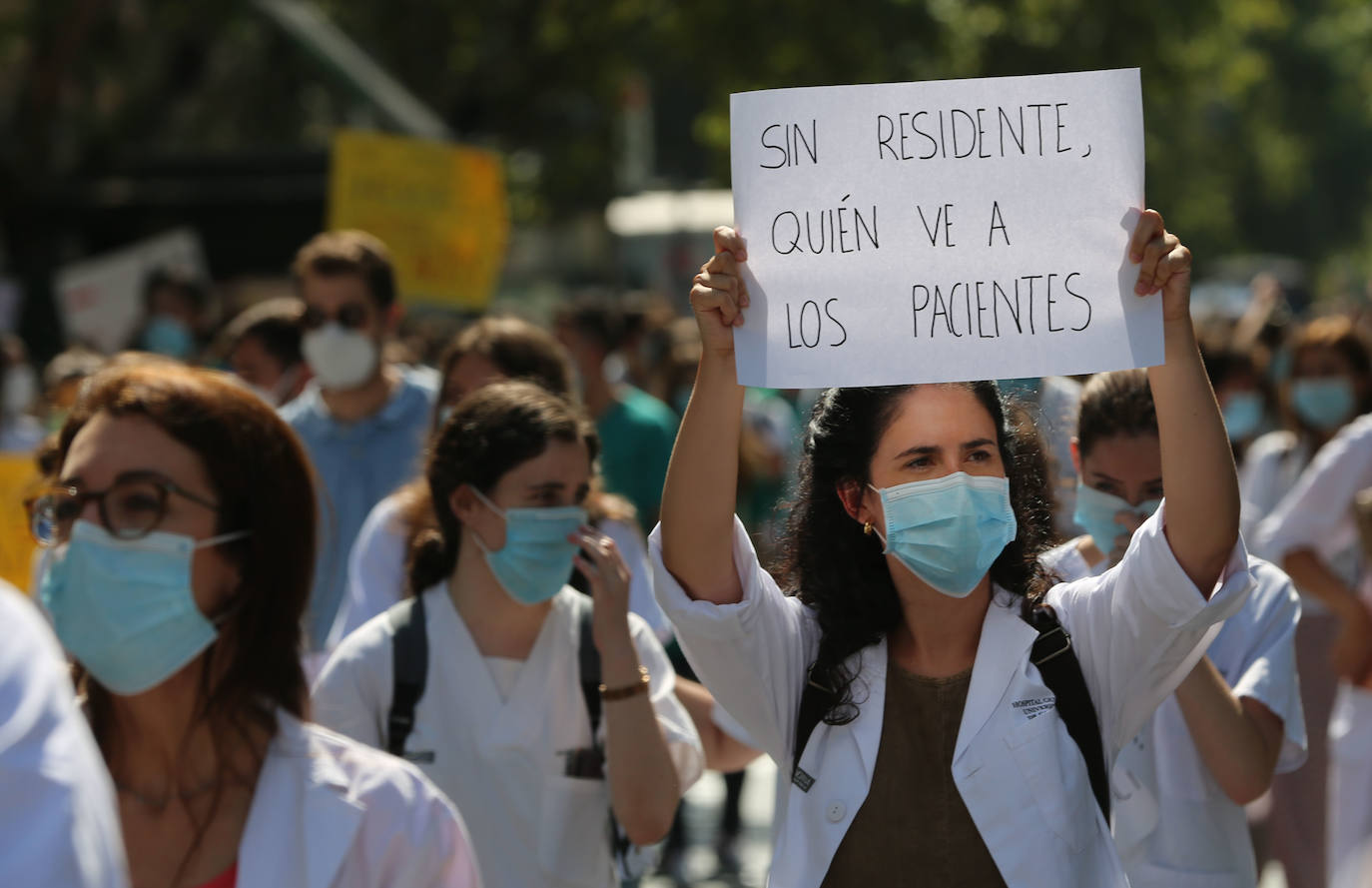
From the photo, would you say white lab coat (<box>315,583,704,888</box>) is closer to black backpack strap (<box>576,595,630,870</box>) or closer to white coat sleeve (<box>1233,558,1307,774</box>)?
black backpack strap (<box>576,595,630,870</box>)

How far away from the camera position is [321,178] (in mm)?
18438

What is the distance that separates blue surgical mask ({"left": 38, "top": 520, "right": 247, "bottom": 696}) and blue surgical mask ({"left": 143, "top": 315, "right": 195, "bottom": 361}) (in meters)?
8.79

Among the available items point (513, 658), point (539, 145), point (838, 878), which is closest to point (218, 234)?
point (539, 145)

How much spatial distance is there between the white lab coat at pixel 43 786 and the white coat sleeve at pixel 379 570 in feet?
9.77

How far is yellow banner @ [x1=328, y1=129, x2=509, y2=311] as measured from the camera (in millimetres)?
10352

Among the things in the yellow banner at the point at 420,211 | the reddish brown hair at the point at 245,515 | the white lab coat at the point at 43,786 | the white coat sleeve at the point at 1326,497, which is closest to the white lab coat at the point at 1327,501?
the white coat sleeve at the point at 1326,497

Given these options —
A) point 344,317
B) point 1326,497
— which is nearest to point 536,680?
point 344,317

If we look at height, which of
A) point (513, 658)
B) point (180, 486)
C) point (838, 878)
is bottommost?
point (838, 878)

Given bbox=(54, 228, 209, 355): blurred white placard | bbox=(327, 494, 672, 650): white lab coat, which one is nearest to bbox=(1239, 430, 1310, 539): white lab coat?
bbox=(327, 494, 672, 650): white lab coat

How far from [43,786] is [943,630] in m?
1.79

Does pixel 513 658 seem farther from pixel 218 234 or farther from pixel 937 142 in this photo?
pixel 218 234

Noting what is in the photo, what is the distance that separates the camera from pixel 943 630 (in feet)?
9.23

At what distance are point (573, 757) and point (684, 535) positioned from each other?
1.03 metres

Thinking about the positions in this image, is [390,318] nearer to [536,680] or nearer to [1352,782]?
[536,680]
